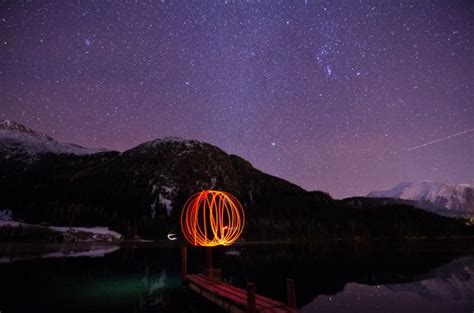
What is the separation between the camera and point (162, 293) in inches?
1200

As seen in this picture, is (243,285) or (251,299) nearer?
(251,299)

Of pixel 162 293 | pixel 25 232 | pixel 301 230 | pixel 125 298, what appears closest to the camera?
pixel 125 298

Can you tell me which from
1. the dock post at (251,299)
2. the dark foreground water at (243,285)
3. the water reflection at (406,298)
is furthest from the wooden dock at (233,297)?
the water reflection at (406,298)

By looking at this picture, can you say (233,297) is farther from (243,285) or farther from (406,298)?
(406,298)

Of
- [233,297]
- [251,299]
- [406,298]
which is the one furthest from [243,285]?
[251,299]

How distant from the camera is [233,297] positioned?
69.7 ft

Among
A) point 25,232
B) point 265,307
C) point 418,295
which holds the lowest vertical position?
point 418,295

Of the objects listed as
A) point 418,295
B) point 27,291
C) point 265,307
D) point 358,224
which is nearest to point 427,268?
point 418,295

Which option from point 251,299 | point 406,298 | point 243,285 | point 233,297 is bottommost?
point 406,298

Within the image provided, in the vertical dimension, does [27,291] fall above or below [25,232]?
below

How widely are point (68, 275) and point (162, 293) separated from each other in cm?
1610

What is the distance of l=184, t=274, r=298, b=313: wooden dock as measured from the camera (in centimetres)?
1756

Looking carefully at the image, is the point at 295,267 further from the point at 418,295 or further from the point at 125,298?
the point at 125,298

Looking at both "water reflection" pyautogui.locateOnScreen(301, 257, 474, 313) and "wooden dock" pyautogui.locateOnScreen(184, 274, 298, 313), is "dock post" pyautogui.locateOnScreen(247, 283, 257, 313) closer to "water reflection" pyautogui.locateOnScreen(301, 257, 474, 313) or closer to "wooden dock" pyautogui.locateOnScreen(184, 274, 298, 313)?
"wooden dock" pyautogui.locateOnScreen(184, 274, 298, 313)
